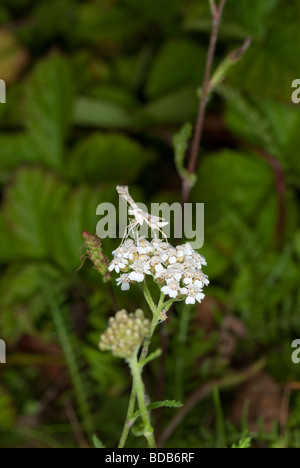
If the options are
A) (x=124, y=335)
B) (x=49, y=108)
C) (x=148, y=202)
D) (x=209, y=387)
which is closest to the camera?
(x=124, y=335)

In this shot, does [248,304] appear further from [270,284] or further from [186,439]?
[186,439]

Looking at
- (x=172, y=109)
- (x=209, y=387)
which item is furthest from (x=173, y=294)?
(x=172, y=109)

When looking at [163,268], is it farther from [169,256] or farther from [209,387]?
[209,387]

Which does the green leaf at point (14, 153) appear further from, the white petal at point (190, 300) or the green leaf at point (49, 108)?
the white petal at point (190, 300)

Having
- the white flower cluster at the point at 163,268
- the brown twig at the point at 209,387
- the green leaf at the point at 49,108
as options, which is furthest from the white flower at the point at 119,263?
the green leaf at the point at 49,108

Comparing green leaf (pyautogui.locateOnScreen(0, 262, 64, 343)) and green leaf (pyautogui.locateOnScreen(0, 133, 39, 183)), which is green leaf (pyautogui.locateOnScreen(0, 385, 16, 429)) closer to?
green leaf (pyautogui.locateOnScreen(0, 262, 64, 343))
